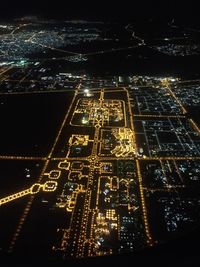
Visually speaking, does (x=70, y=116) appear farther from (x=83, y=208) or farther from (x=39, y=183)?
(x=83, y=208)

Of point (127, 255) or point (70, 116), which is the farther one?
point (70, 116)

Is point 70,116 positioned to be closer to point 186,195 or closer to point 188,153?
point 188,153

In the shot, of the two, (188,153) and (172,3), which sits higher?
(172,3)

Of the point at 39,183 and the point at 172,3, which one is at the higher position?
the point at 172,3

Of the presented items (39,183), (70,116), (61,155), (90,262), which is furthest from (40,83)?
(90,262)

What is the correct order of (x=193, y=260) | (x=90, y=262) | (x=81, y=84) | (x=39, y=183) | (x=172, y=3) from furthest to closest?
(x=172, y=3), (x=81, y=84), (x=39, y=183), (x=90, y=262), (x=193, y=260)

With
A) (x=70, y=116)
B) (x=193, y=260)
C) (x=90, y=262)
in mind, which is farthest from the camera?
(x=70, y=116)

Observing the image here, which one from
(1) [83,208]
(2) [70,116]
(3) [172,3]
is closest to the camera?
(1) [83,208]

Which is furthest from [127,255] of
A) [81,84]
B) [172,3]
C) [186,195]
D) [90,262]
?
[172,3]

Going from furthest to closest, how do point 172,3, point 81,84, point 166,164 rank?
point 172,3 → point 81,84 → point 166,164
